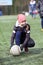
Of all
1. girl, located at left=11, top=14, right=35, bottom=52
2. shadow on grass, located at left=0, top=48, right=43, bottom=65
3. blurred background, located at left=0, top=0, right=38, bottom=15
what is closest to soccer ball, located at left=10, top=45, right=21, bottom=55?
shadow on grass, located at left=0, top=48, right=43, bottom=65

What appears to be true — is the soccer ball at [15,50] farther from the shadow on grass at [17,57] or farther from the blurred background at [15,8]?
the blurred background at [15,8]

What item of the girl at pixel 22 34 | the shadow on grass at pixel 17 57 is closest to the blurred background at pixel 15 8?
the shadow on grass at pixel 17 57

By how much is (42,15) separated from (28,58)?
5333mm

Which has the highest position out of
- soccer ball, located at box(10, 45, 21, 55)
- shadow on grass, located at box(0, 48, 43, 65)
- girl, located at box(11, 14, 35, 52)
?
girl, located at box(11, 14, 35, 52)

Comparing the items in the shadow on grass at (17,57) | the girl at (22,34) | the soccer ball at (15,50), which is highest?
the girl at (22,34)

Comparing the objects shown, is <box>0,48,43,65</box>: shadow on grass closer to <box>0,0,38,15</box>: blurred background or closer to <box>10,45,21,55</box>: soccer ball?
<box>10,45,21,55</box>: soccer ball

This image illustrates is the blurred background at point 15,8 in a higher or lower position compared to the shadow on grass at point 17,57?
higher

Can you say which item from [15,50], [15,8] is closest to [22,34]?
[15,50]

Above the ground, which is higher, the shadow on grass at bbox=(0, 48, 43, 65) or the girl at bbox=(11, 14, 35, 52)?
the girl at bbox=(11, 14, 35, 52)

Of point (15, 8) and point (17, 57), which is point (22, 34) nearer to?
point (17, 57)

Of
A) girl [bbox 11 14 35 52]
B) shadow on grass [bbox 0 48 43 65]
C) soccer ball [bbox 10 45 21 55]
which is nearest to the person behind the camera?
shadow on grass [bbox 0 48 43 65]

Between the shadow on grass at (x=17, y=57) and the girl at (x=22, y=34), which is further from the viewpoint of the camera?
the girl at (x=22, y=34)

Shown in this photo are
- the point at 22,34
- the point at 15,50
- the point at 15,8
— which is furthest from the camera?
the point at 15,8

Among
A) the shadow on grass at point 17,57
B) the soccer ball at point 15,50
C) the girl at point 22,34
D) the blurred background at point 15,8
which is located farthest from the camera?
the blurred background at point 15,8
